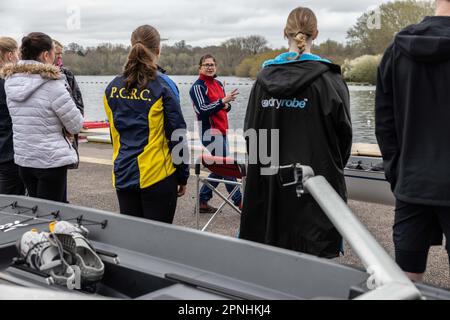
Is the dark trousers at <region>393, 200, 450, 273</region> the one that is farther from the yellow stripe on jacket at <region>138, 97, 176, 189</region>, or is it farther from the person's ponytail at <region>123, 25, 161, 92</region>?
the person's ponytail at <region>123, 25, 161, 92</region>

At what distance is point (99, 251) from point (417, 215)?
124cm

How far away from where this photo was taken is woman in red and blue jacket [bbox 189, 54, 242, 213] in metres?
5.04

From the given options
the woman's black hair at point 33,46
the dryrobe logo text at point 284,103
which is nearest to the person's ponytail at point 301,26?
the dryrobe logo text at point 284,103

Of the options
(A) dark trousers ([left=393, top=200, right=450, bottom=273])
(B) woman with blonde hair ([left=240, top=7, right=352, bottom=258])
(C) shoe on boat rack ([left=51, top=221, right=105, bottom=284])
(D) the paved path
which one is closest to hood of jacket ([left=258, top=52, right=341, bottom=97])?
(B) woman with blonde hair ([left=240, top=7, right=352, bottom=258])

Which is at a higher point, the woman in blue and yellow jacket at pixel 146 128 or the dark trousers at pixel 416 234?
the woman in blue and yellow jacket at pixel 146 128

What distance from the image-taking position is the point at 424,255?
216 centimetres

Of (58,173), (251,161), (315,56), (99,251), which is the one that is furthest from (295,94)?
(58,173)

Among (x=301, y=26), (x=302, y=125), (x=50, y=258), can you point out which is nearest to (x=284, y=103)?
Result: (x=302, y=125)

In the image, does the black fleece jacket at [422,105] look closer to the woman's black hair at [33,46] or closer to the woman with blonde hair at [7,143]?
the woman's black hair at [33,46]

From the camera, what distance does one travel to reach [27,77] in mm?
3318

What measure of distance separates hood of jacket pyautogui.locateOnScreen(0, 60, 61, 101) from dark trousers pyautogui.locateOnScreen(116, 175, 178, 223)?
2.83 feet

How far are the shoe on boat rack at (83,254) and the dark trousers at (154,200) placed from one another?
82 centimetres

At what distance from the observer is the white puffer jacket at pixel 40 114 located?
331 cm
